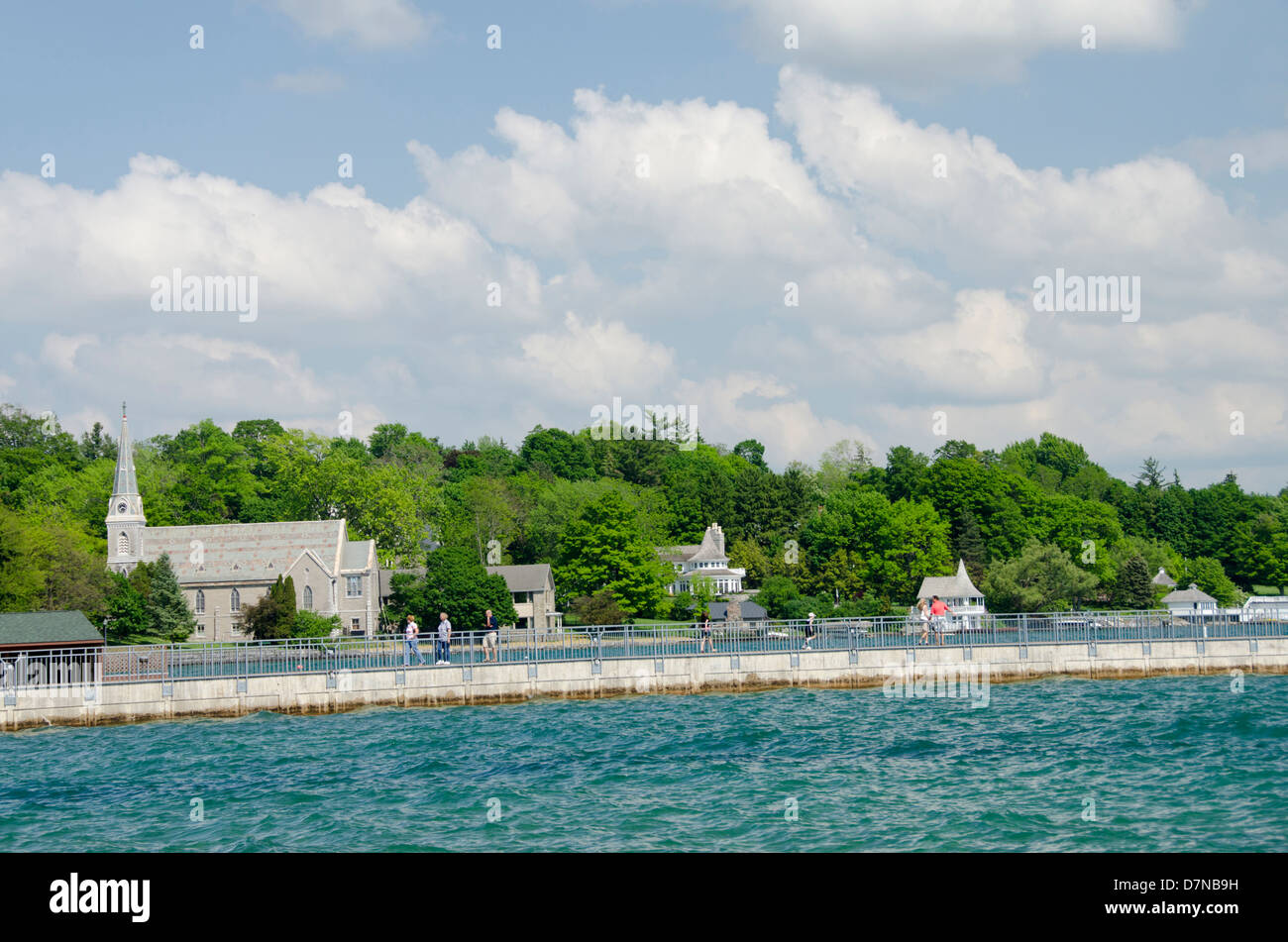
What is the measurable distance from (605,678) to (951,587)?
51778 millimetres

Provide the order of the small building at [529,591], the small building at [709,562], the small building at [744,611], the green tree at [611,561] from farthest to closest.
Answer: the small building at [709,562] < the small building at [744,611] < the small building at [529,591] < the green tree at [611,561]

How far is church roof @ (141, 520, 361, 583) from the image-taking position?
81000mm

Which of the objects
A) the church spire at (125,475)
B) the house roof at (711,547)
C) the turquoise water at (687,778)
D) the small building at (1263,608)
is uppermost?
the church spire at (125,475)

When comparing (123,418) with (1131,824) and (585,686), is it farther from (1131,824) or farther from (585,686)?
(1131,824)

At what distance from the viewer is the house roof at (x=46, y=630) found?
38469 mm

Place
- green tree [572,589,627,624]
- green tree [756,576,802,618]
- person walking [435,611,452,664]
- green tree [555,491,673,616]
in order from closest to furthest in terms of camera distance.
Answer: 1. person walking [435,611,452,664]
2. green tree [572,589,627,624]
3. green tree [555,491,673,616]
4. green tree [756,576,802,618]

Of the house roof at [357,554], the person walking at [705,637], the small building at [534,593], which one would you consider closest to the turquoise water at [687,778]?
the person walking at [705,637]

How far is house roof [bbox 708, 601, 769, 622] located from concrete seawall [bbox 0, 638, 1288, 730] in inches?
1694

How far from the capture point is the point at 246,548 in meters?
82.1

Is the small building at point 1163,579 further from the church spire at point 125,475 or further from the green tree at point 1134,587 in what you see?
the church spire at point 125,475

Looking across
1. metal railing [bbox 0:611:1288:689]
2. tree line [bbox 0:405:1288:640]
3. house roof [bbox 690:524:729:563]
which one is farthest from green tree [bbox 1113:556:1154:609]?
metal railing [bbox 0:611:1288:689]

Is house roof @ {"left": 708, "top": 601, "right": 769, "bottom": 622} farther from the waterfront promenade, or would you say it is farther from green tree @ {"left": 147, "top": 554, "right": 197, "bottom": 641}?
the waterfront promenade

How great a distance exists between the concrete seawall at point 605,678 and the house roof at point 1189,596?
177ft
